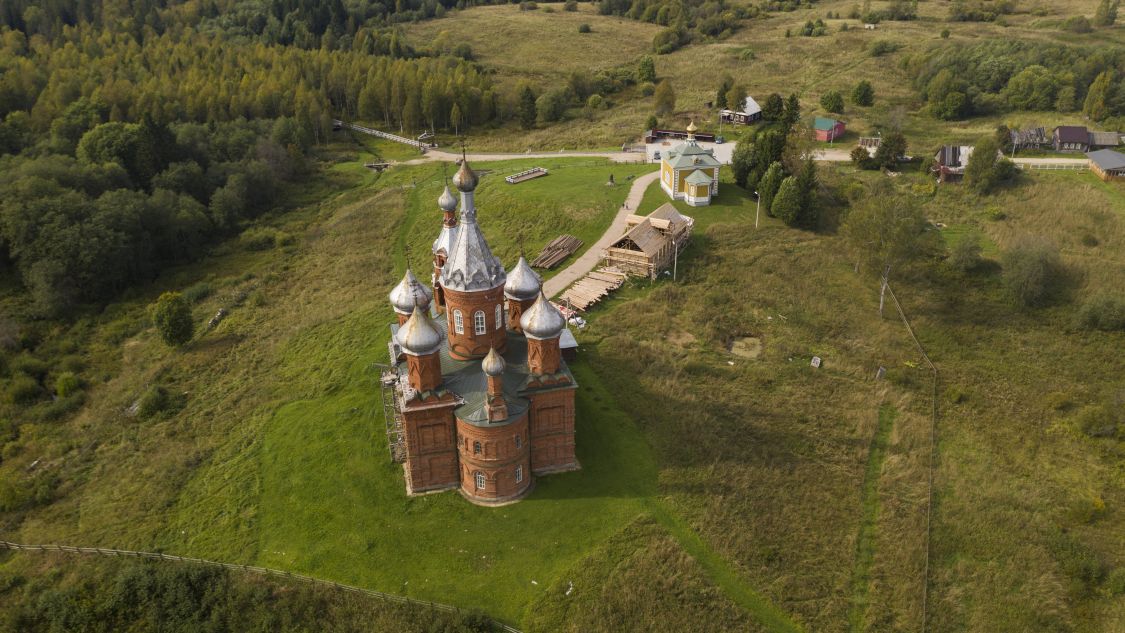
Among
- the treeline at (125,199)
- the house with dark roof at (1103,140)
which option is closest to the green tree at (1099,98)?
the house with dark roof at (1103,140)

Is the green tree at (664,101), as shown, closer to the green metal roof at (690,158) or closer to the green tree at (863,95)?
the green tree at (863,95)

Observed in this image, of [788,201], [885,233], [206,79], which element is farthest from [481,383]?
[206,79]

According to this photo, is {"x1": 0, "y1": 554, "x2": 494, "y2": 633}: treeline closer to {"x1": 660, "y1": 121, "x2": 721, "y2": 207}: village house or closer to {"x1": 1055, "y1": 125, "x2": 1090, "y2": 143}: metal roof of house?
{"x1": 660, "y1": 121, "x2": 721, "y2": 207}: village house

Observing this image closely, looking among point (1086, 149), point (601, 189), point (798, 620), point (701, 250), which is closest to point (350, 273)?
point (601, 189)

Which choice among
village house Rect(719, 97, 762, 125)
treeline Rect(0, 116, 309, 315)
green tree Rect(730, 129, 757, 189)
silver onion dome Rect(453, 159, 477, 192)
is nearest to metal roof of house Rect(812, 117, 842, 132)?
village house Rect(719, 97, 762, 125)

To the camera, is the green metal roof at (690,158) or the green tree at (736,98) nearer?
the green metal roof at (690,158)

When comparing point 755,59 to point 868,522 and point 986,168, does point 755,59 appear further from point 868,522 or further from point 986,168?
point 868,522

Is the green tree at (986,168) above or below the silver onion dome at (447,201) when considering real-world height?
below

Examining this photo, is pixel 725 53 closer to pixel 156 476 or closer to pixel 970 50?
pixel 970 50

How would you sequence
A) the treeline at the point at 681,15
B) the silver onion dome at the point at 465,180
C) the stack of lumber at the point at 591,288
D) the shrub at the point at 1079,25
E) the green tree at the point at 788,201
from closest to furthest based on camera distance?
the silver onion dome at the point at 465,180, the stack of lumber at the point at 591,288, the green tree at the point at 788,201, the shrub at the point at 1079,25, the treeline at the point at 681,15
